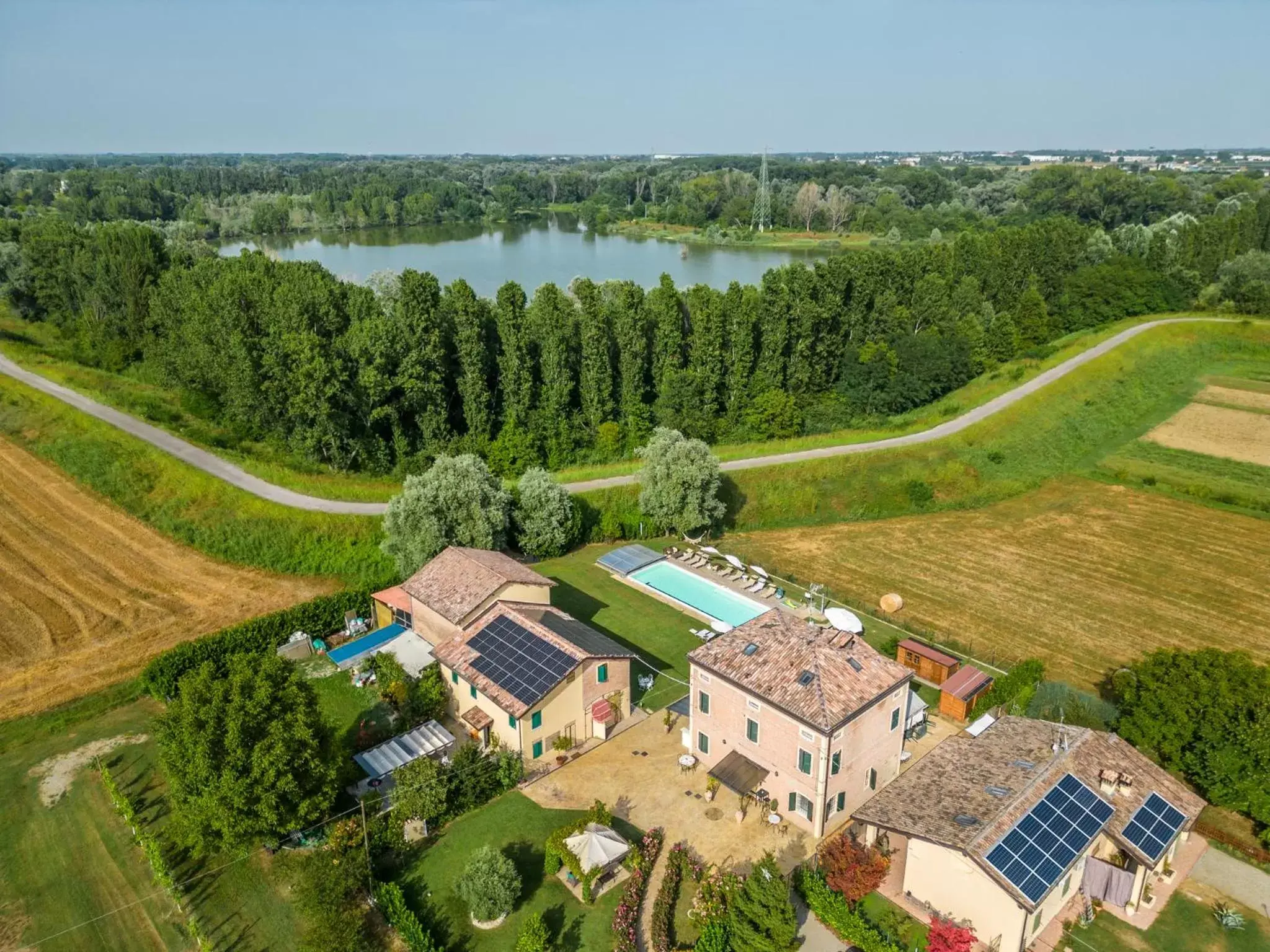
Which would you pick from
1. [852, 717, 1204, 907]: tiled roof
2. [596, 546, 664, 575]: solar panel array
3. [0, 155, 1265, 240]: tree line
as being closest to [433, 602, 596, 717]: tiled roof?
[596, 546, 664, 575]: solar panel array

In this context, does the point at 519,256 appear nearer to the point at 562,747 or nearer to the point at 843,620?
the point at 843,620

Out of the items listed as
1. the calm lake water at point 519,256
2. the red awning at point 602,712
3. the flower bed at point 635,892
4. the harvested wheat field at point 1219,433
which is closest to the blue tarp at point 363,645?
the red awning at point 602,712

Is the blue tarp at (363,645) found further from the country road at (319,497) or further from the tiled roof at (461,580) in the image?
the country road at (319,497)

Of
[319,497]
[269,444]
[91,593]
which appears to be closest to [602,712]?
[319,497]

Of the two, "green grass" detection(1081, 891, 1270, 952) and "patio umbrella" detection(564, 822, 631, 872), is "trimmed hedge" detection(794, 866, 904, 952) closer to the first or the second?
"patio umbrella" detection(564, 822, 631, 872)

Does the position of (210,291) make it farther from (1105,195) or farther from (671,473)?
(1105,195)

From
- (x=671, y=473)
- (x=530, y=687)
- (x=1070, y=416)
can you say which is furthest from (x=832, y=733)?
(x=1070, y=416)

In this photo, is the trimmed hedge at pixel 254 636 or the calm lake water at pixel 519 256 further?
the calm lake water at pixel 519 256
